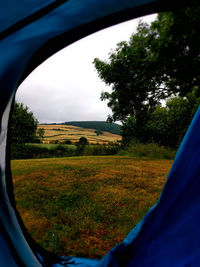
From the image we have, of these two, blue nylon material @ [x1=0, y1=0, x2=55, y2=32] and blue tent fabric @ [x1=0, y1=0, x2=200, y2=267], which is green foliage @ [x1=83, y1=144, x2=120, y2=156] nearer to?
blue tent fabric @ [x1=0, y1=0, x2=200, y2=267]

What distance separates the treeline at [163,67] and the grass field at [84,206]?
55.5 inches

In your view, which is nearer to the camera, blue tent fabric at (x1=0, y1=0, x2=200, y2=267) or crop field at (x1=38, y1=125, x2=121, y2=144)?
blue tent fabric at (x1=0, y1=0, x2=200, y2=267)

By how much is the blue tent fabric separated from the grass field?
657mm

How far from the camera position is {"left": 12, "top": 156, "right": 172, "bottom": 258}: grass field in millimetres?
1475

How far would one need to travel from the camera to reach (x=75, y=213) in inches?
76.7

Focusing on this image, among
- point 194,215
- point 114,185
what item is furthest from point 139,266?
point 114,185

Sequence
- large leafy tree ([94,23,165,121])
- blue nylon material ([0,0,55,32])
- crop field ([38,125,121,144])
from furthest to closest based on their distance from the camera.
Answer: crop field ([38,125,121,144])
large leafy tree ([94,23,165,121])
blue nylon material ([0,0,55,32])

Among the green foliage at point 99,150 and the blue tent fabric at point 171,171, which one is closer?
the blue tent fabric at point 171,171

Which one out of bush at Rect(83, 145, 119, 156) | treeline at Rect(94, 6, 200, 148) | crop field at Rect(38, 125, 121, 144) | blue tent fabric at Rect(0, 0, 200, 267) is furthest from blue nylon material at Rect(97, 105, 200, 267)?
bush at Rect(83, 145, 119, 156)

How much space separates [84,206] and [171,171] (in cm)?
177

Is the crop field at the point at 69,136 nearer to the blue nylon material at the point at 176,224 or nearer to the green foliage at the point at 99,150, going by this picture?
the green foliage at the point at 99,150

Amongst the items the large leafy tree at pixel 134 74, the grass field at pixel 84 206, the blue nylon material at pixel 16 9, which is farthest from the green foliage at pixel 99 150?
the blue nylon material at pixel 16 9

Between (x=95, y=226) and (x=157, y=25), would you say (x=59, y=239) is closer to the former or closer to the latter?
(x=95, y=226)

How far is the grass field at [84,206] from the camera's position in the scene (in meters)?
1.47
